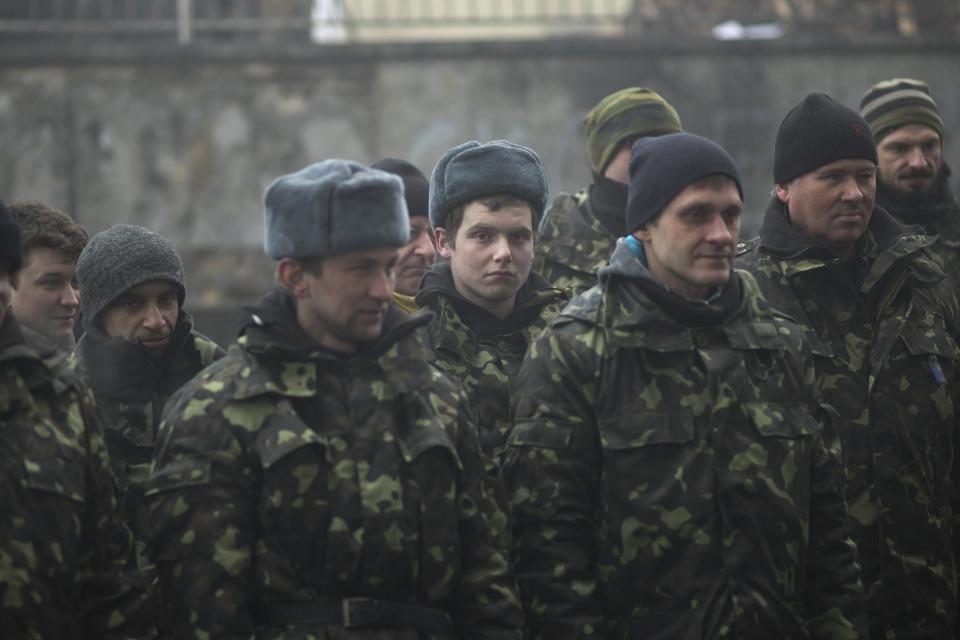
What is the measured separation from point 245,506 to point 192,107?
7.59 meters

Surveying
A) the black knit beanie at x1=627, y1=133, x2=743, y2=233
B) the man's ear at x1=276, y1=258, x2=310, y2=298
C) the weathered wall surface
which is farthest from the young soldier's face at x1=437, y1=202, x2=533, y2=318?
the weathered wall surface

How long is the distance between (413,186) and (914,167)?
2257mm

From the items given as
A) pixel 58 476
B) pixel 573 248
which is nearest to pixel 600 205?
pixel 573 248

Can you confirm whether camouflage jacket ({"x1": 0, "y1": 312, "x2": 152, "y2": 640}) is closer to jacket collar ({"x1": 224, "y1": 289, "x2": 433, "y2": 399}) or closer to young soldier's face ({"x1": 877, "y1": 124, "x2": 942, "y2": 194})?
jacket collar ({"x1": 224, "y1": 289, "x2": 433, "y2": 399})

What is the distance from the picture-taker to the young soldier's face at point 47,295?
5.46 m

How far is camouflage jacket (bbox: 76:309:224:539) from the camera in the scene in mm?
5246

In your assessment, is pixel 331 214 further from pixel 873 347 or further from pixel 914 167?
pixel 914 167

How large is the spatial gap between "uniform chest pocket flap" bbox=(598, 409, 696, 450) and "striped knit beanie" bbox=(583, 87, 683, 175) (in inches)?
103

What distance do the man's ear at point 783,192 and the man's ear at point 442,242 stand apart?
4.21ft

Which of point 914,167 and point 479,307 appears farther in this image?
point 914,167

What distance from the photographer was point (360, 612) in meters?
4.05

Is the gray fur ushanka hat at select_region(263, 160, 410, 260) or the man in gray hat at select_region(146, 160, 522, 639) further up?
the gray fur ushanka hat at select_region(263, 160, 410, 260)

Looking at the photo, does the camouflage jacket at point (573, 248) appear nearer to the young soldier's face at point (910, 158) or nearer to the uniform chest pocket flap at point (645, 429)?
the young soldier's face at point (910, 158)

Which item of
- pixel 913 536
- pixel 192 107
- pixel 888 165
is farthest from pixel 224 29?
pixel 913 536
